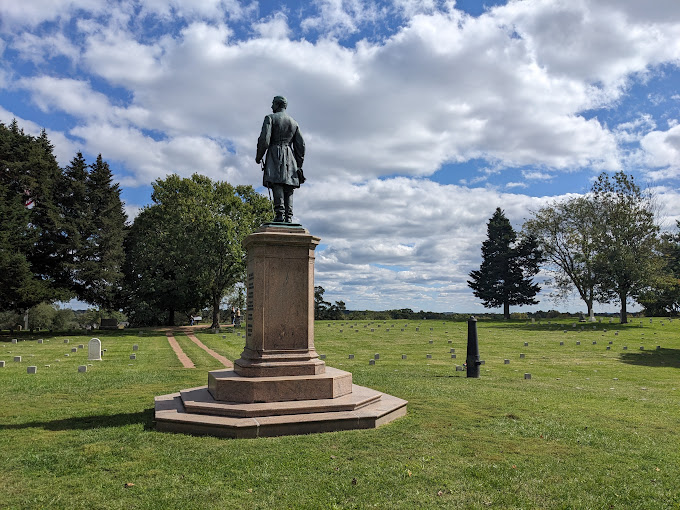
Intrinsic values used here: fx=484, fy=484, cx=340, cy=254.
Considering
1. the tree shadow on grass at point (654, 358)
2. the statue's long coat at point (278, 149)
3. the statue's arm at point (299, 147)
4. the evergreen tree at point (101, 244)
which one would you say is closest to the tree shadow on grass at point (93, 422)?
the statue's long coat at point (278, 149)

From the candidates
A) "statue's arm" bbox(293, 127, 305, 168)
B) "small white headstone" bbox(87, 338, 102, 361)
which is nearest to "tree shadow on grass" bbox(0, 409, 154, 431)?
"statue's arm" bbox(293, 127, 305, 168)

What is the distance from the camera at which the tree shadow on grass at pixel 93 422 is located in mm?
7570

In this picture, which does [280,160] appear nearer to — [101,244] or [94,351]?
[94,351]

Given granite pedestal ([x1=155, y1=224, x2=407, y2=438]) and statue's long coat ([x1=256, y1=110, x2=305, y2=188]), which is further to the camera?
statue's long coat ([x1=256, y1=110, x2=305, y2=188])

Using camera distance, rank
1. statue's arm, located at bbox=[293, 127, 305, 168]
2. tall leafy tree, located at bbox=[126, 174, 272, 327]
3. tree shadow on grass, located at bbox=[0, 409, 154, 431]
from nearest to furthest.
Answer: tree shadow on grass, located at bbox=[0, 409, 154, 431], statue's arm, located at bbox=[293, 127, 305, 168], tall leafy tree, located at bbox=[126, 174, 272, 327]

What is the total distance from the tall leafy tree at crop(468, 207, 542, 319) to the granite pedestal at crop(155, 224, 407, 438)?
171ft

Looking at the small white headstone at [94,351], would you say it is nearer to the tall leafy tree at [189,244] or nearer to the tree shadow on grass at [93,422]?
the tree shadow on grass at [93,422]

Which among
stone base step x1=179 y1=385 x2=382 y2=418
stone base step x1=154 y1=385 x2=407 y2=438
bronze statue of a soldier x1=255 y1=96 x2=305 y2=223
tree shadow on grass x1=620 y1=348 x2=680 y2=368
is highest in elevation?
bronze statue of a soldier x1=255 y1=96 x2=305 y2=223

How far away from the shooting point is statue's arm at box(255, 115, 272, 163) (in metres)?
9.44

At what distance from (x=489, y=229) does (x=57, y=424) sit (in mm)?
60109

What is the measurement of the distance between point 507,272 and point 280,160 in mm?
53705

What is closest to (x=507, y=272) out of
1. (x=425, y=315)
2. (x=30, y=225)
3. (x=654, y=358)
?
(x=425, y=315)

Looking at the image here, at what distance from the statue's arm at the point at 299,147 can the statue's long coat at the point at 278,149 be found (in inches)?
1.5

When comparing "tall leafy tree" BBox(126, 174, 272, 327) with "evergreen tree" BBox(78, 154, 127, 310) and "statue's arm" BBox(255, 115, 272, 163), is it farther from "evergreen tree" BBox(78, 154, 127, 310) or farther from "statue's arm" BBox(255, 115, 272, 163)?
"statue's arm" BBox(255, 115, 272, 163)
